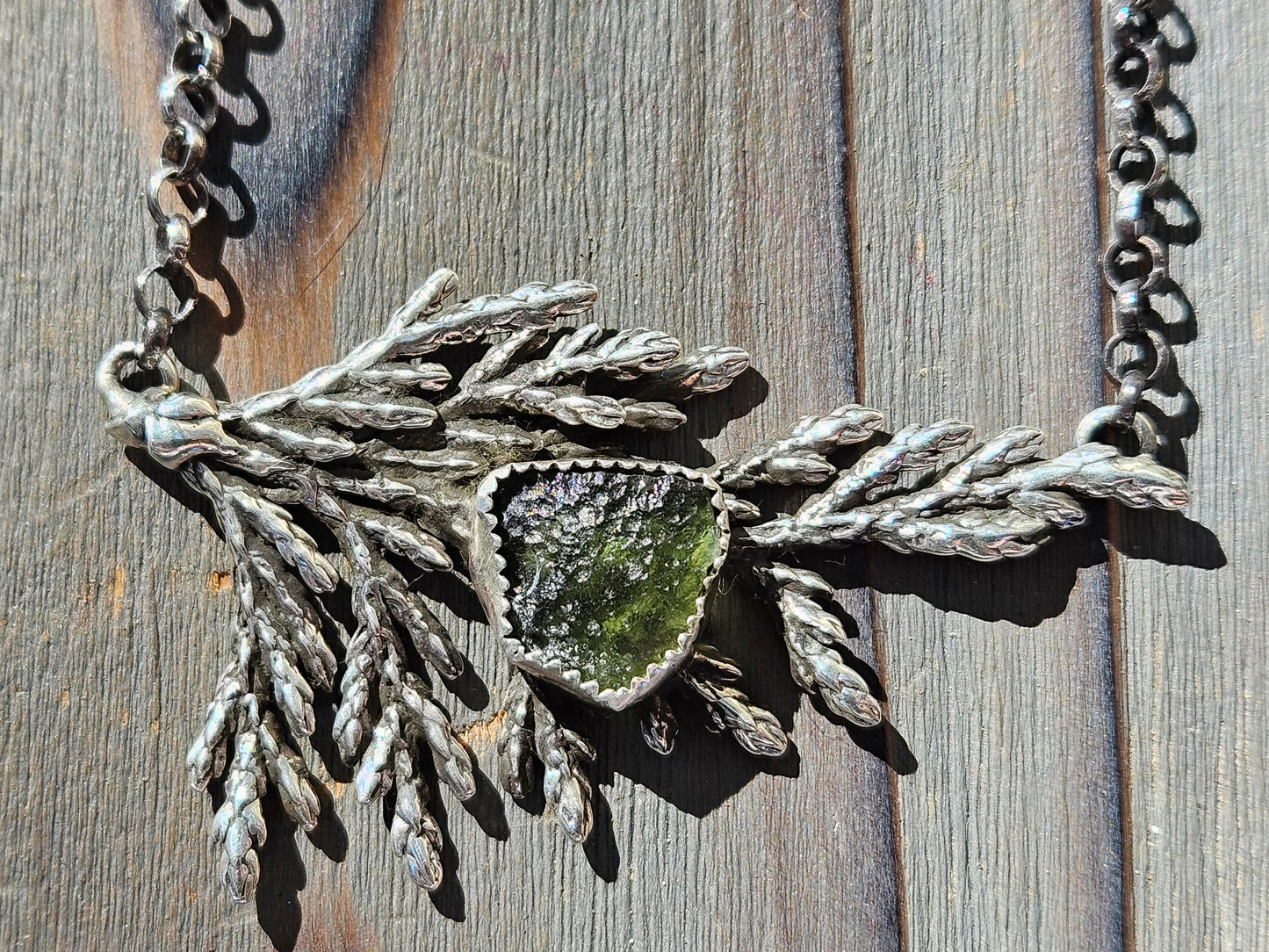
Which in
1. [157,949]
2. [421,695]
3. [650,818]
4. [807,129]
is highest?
[807,129]

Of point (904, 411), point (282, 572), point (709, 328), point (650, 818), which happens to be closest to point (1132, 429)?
point (904, 411)

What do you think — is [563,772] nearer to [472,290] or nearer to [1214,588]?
[472,290]

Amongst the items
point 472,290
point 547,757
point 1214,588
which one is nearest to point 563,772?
point 547,757

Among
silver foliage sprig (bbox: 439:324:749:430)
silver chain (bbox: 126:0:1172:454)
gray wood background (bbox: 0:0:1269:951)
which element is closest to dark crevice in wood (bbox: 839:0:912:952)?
gray wood background (bbox: 0:0:1269:951)

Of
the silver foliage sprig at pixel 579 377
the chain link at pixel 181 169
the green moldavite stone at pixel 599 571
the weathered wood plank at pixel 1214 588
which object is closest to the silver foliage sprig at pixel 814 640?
the green moldavite stone at pixel 599 571

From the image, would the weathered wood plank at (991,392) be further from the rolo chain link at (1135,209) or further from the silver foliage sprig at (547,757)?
the silver foliage sprig at (547,757)

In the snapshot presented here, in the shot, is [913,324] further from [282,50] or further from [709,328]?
[282,50]
